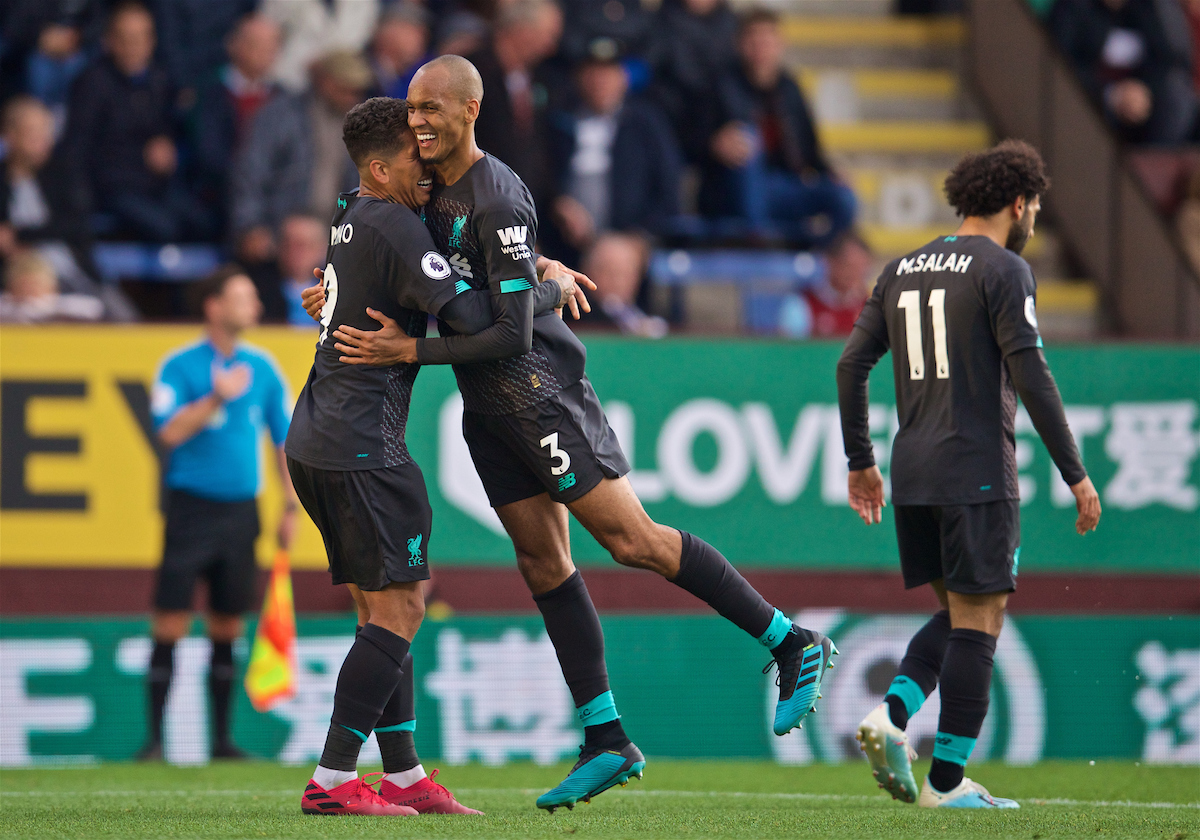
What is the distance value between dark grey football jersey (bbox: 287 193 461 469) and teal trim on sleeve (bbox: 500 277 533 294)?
0.15m

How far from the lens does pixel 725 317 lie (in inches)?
439

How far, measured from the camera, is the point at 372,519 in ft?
16.2

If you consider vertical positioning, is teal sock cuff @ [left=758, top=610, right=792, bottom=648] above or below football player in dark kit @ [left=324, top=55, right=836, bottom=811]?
below

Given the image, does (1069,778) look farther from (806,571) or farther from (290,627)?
(290,627)

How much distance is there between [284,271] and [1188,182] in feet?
21.7

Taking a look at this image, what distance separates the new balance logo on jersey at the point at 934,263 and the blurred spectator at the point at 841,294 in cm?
460

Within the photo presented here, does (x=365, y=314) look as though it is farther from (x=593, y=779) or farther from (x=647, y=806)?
(x=647, y=806)

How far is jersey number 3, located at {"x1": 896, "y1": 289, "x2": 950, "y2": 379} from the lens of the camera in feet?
18.1

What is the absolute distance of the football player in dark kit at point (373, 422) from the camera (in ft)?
16.0

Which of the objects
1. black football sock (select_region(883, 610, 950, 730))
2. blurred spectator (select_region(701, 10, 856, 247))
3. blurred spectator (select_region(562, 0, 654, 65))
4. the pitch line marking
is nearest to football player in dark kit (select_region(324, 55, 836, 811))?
black football sock (select_region(883, 610, 950, 730))

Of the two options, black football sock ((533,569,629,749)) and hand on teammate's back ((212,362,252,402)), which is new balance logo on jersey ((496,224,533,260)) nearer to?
black football sock ((533,569,629,749))

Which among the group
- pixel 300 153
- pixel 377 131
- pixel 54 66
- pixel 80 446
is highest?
pixel 54 66

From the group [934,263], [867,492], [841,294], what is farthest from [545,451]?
[841,294]

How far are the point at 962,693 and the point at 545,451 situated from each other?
167 centimetres
